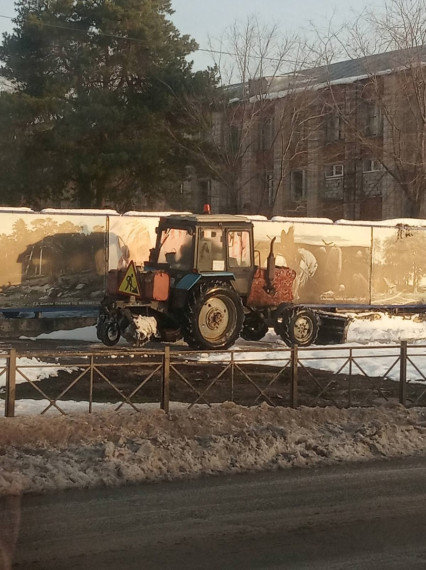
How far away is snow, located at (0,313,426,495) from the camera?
910 centimetres

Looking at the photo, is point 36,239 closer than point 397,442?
No

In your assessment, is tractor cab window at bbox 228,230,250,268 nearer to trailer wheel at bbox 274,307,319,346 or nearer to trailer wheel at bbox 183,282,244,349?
trailer wheel at bbox 183,282,244,349

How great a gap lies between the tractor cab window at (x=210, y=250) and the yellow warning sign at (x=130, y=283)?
1.42 m

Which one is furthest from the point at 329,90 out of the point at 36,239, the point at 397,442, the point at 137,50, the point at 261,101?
the point at 397,442

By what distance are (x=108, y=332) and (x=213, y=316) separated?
2.54m

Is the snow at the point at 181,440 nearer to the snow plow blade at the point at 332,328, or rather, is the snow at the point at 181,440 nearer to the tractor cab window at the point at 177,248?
the tractor cab window at the point at 177,248

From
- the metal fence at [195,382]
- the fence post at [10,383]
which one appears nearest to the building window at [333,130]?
the metal fence at [195,382]

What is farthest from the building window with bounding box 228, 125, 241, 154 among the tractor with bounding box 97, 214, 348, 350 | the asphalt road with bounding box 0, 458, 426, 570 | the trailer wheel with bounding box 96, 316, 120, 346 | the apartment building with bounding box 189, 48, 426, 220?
the asphalt road with bounding box 0, 458, 426, 570

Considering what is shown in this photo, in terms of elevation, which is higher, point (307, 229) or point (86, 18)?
point (86, 18)

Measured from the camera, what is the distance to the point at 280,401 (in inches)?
534

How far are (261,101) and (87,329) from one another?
15466 mm

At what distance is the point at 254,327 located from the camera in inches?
851

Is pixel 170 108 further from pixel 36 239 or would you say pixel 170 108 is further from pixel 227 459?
pixel 227 459

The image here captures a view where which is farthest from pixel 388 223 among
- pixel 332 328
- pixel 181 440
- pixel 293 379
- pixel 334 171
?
pixel 181 440
